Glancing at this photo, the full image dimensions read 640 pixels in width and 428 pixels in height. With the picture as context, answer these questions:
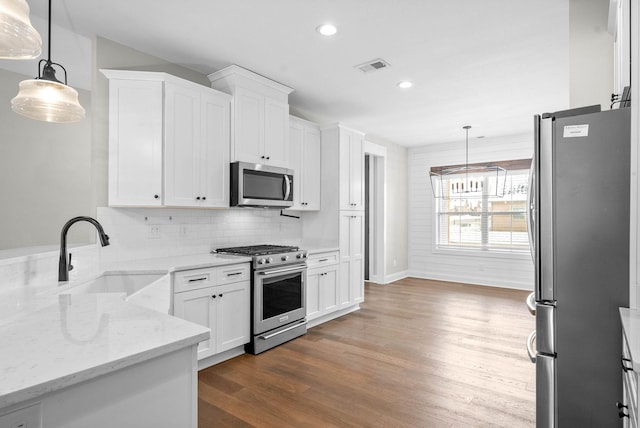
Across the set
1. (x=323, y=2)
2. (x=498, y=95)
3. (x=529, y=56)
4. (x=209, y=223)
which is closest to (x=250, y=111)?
(x=209, y=223)

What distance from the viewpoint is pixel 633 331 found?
1.20 m

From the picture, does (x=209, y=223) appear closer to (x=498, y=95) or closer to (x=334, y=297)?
(x=334, y=297)

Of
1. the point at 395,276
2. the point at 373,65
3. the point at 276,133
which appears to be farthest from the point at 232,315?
the point at 395,276

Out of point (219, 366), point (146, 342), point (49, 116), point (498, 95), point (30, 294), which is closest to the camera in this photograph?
point (146, 342)

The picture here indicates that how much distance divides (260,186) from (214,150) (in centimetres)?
58

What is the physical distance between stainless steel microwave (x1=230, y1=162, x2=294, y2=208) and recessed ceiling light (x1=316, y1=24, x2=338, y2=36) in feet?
4.58

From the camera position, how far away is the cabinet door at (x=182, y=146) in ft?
9.92

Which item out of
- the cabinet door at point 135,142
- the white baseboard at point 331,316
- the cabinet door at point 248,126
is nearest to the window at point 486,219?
the white baseboard at point 331,316

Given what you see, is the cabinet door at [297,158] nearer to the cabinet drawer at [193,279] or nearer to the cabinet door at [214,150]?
the cabinet door at [214,150]

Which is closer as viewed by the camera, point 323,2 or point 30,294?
point 30,294

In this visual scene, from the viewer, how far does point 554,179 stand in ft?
5.95

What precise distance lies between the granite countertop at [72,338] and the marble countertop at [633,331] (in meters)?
1.14

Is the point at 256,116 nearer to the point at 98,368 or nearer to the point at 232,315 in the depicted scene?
the point at 232,315

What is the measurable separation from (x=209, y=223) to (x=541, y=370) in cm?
307
